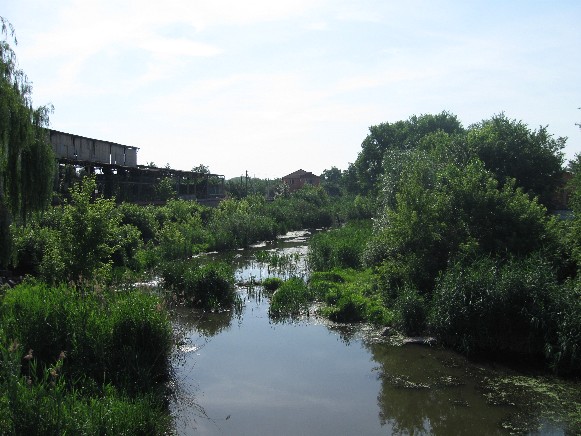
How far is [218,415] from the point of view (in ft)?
34.4

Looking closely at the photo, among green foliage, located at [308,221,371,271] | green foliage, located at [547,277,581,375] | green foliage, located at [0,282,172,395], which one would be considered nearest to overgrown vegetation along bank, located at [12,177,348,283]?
green foliage, located at [0,282,172,395]

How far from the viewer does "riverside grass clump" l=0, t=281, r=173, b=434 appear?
847 cm

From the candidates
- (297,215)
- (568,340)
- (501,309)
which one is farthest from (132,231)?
(297,215)

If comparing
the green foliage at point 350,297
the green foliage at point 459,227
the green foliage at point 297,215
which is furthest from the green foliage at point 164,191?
the green foliage at point 459,227

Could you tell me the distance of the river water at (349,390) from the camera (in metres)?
10.1

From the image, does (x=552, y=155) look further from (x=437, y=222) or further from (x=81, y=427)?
(x=81, y=427)

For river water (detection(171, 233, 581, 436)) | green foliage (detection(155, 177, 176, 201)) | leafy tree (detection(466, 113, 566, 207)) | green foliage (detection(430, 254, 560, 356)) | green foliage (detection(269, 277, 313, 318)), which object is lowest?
river water (detection(171, 233, 581, 436))

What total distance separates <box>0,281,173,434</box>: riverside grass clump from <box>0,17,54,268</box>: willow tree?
3.81m

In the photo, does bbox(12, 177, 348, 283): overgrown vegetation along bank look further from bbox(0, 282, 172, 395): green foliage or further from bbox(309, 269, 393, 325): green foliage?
bbox(309, 269, 393, 325): green foliage

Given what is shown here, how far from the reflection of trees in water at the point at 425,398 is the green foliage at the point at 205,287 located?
672 centimetres

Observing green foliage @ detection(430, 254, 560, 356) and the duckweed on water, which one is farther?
green foliage @ detection(430, 254, 560, 356)

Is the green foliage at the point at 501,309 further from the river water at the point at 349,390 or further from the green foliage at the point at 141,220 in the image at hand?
the green foliage at the point at 141,220

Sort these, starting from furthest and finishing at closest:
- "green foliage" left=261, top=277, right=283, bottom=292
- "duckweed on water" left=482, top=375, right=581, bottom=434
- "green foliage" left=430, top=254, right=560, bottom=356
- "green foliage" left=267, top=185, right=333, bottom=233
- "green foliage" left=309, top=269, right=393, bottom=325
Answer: "green foliage" left=267, top=185, right=333, bottom=233 < "green foliage" left=261, top=277, right=283, bottom=292 < "green foliage" left=309, top=269, right=393, bottom=325 < "green foliage" left=430, top=254, right=560, bottom=356 < "duckweed on water" left=482, top=375, right=581, bottom=434

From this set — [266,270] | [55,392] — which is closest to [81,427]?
[55,392]
